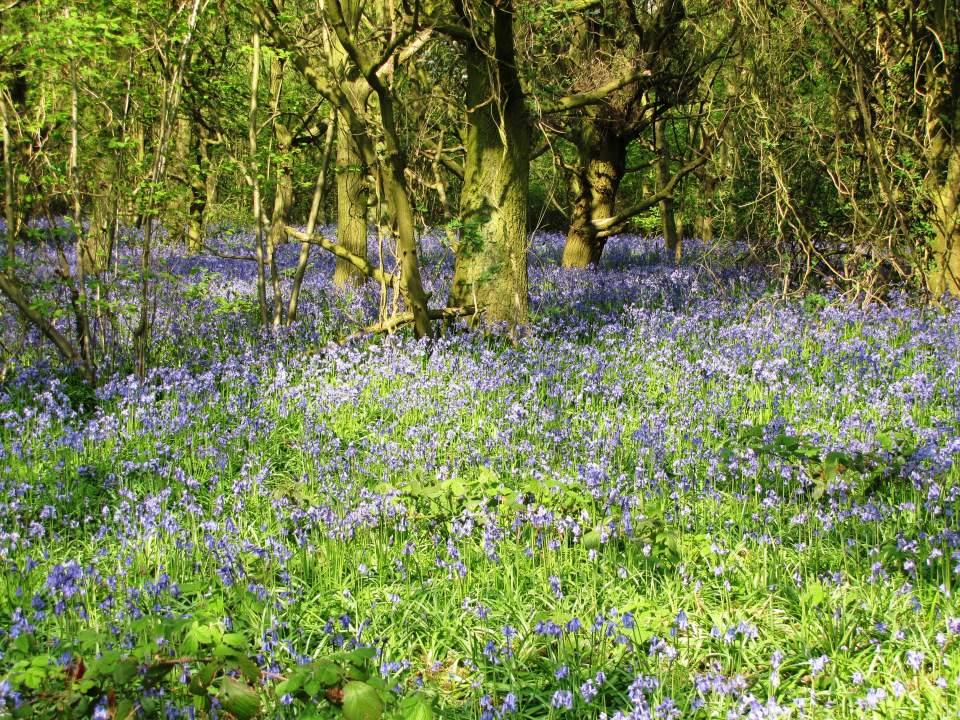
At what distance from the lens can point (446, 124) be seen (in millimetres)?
9461

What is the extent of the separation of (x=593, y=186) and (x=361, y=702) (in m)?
11.2

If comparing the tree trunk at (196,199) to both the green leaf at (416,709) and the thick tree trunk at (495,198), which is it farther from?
the green leaf at (416,709)

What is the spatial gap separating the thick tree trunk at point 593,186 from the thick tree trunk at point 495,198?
4461mm

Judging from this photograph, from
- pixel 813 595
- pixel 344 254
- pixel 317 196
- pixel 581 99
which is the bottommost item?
pixel 813 595

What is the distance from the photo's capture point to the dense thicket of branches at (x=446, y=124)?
20.7ft

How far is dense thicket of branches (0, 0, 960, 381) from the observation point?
20.7 feet

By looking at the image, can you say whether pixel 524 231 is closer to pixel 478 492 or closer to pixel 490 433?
pixel 490 433

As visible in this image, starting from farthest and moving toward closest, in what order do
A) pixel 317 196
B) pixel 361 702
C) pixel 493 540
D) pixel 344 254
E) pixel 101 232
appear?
pixel 317 196
pixel 344 254
pixel 101 232
pixel 493 540
pixel 361 702

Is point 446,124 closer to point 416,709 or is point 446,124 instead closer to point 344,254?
point 344,254

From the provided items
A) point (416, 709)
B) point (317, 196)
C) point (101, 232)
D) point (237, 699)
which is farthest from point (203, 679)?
point (317, 196)

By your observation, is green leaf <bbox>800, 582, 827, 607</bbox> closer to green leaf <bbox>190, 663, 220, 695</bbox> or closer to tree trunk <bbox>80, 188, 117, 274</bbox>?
green leaf <bbox>190, 663, 220, 695</bbox>

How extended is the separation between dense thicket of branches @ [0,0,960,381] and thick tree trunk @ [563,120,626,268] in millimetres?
421

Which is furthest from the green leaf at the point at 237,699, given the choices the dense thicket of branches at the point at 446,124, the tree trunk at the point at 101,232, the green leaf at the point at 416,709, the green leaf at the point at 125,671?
the tree trunk at the point at 101,232

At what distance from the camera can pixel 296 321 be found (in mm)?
8227
